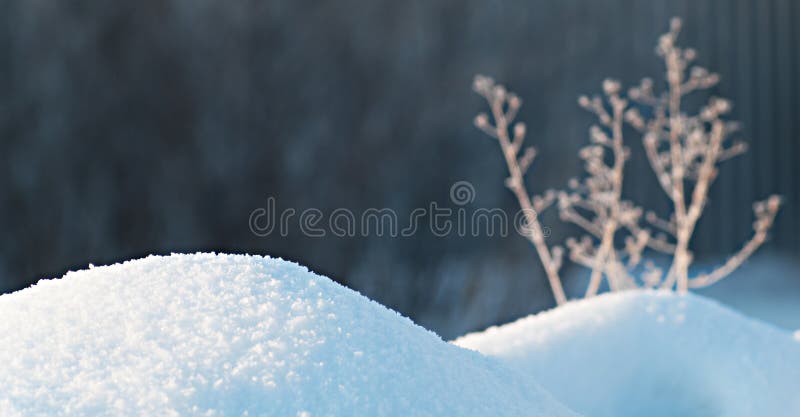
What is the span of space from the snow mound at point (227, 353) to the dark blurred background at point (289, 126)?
8.74 feet

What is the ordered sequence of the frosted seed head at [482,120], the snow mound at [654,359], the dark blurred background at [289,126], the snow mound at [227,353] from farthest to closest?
the dark blurred background at [289,126], the frosted seed head at [482,120], the snow mound at [654,359], the snow mound at [227,353]

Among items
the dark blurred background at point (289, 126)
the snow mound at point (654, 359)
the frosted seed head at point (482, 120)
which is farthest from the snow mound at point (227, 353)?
the dark blurred background at point (289, 126)

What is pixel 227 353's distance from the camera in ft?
3.31

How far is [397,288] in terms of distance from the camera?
4.30 meters

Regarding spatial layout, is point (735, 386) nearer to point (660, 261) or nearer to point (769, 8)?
point (660, 261)

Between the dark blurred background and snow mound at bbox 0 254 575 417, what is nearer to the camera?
snow mound at bbox 0 254 575 417

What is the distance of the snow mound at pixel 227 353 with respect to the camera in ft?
3.09

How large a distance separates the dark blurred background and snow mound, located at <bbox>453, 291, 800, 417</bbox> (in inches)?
102

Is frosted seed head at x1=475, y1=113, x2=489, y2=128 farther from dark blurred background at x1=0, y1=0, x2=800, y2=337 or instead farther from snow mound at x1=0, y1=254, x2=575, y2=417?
snow mound at x1=0, y1=254, x2=575, y2=417

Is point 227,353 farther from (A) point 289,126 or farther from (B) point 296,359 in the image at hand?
(A) point 289,126

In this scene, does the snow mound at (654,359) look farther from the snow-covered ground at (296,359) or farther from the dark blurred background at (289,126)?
the dark blurred background at (289,126)

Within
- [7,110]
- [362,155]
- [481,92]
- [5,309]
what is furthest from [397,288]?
[5,309]

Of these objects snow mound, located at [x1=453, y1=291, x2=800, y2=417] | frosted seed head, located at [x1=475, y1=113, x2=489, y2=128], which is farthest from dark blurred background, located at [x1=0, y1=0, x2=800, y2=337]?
snow mound, located at [x1=453, y1=291, x2=800, y2=417]

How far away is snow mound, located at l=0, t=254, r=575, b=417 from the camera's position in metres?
0.94
